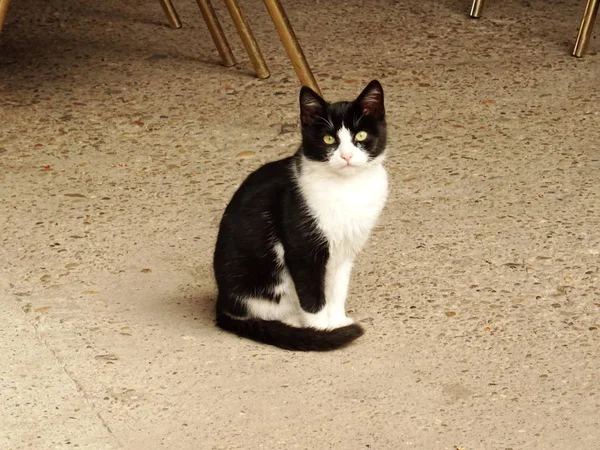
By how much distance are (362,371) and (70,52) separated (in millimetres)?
2325

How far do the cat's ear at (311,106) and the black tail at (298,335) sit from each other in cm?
43

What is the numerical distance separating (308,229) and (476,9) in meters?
2.34

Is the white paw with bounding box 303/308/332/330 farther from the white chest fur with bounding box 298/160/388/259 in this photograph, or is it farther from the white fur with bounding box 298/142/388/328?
the white chest fur with bounding box 298/160/388/259

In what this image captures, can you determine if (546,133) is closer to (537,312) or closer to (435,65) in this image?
(435,65)

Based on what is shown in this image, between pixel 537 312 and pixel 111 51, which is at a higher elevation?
pixel 537 312

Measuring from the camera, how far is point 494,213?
2.69 metres

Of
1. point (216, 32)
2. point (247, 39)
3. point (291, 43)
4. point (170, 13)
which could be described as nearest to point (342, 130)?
point (291, 43)

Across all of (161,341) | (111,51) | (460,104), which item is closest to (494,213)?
(460,104)

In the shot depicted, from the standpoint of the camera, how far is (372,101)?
2061 mm

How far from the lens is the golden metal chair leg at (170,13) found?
4008mm

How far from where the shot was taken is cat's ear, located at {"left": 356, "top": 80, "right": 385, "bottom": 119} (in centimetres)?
203

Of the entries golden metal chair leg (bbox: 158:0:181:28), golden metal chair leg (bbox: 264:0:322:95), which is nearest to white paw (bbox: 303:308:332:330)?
golden metal chair leg (bbox: 264:0:322:95)

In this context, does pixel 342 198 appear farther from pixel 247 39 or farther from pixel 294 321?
pixel 247 39

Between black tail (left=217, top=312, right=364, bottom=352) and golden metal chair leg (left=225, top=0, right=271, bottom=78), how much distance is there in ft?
5.20
